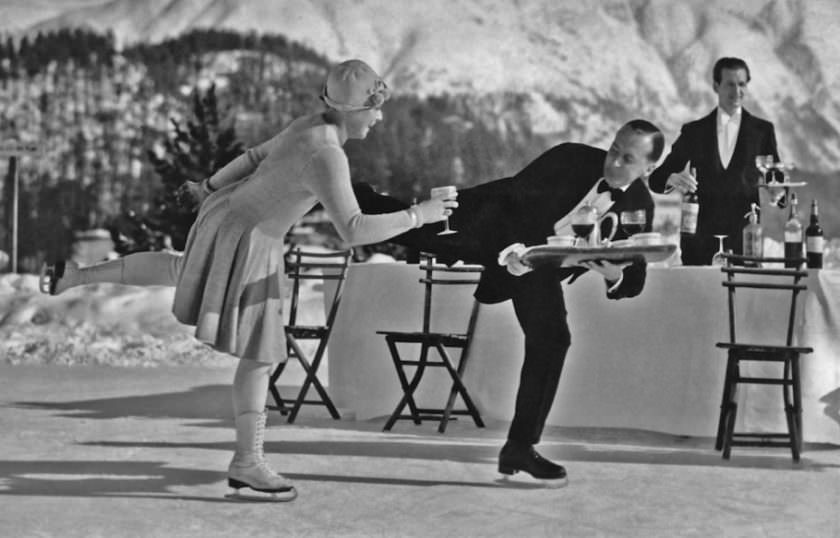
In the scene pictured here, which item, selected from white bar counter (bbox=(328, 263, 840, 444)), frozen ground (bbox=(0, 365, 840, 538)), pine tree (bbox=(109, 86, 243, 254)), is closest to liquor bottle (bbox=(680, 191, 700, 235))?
white bar counter (bbox=(328, 263, 840, 444))

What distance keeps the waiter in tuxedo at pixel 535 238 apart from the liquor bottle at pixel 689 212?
114cm

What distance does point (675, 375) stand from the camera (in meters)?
5.66

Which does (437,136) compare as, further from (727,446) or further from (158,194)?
(727,446)

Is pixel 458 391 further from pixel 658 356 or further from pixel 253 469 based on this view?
pixel 253 469

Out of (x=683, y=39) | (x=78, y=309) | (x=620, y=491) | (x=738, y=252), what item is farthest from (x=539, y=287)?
(x=683, y=39)

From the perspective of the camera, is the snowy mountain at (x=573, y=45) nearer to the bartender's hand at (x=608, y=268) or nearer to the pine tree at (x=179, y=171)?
the pine tree at (x=179, y=171)

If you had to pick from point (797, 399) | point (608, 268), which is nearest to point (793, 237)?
point (797, 399)

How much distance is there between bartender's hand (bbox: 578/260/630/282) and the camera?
4117 millimetres

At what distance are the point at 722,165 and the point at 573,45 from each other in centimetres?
1486

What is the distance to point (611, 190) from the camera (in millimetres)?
4422

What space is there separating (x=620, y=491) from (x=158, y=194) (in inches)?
736

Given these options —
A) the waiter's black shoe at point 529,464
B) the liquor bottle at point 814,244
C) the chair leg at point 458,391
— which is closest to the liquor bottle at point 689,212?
the liquor bottle at point 814,244

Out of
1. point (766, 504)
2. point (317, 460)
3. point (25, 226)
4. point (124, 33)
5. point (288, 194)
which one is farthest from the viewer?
point (124, 33)

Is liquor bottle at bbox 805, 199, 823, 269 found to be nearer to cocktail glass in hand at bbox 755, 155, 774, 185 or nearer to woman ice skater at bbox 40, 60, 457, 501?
cocktail glass in hand at bbox 755, 155, 774, 185
